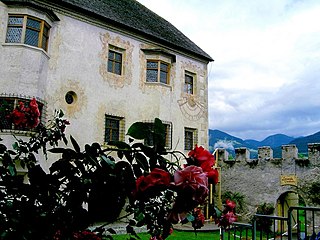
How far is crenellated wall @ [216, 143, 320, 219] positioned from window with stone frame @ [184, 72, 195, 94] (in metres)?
4.68

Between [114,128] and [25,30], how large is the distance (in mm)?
5448

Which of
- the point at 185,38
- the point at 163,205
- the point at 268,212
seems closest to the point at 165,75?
the point at 185,38

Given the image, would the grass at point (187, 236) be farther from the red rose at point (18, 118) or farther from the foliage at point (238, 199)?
the red rose at point (18, 118)

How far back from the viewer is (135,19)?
53.5 ft

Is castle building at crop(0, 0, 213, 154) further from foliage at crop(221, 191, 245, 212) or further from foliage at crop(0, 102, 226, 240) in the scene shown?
foliage at crop(0, 102, 226, 240)

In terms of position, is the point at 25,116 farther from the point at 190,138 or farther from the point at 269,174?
the point at 269,174

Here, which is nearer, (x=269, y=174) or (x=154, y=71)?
(x=154, y=71)

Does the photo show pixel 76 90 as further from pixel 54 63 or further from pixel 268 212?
pixel 268 212

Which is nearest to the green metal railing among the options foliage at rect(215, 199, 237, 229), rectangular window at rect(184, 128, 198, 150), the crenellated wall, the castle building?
foliage at rect(215, 199, 237, 229)

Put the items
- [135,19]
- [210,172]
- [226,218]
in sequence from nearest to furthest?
1. [210,172]
2. [226,218]
3. [135,19]

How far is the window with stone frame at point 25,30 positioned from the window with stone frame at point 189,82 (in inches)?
311

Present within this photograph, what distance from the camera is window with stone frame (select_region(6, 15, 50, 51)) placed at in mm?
11391

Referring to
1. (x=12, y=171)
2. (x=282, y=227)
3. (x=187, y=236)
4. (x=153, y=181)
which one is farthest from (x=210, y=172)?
(x=187, y=236)

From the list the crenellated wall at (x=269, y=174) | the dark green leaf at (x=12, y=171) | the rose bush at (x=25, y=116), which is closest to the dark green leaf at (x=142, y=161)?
the dark green leaf at (x=12, y=171)
